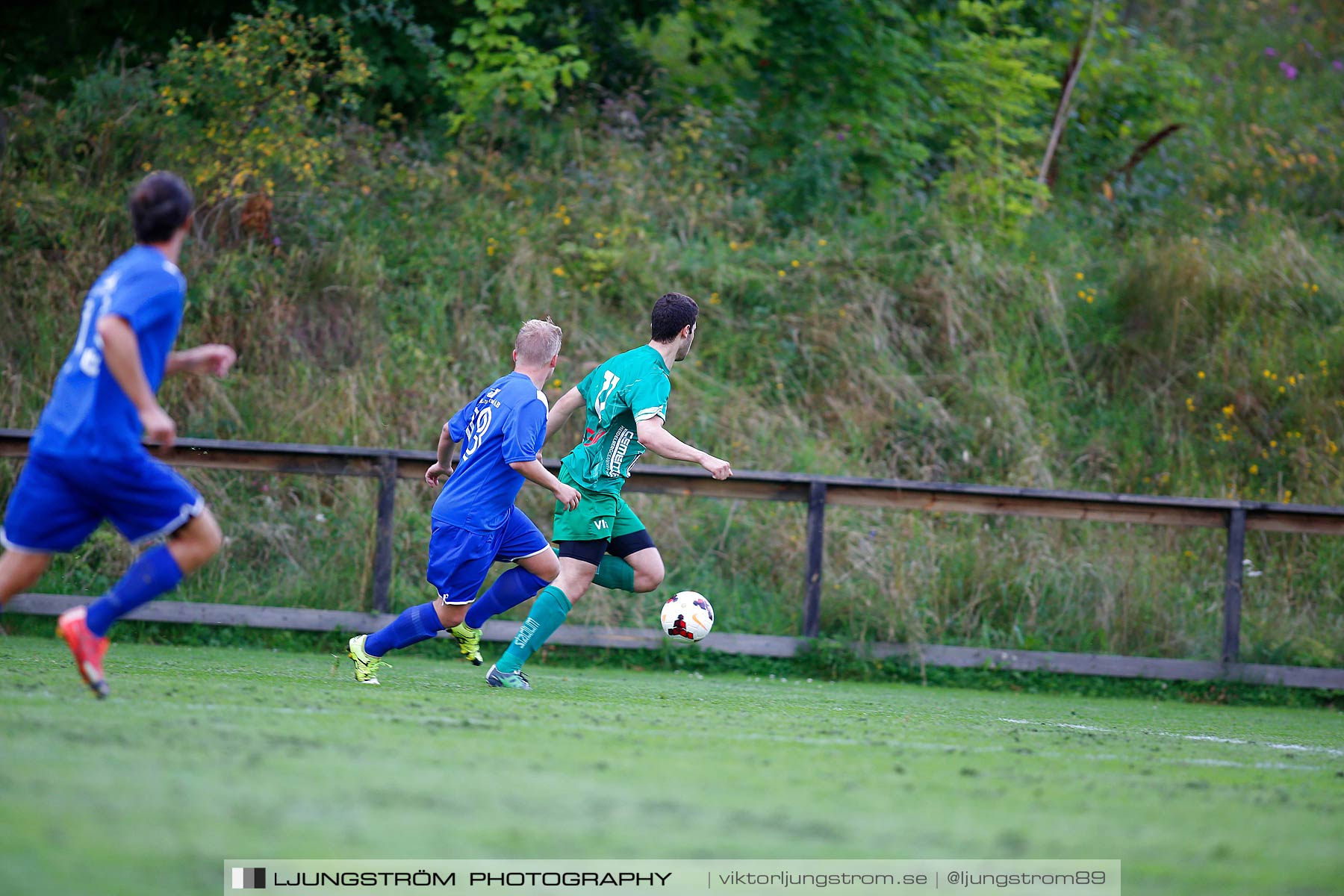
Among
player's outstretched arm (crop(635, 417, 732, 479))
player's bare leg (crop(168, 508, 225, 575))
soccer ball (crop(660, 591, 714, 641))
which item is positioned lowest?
soccer ball (crop(660, 591, 714, 641))

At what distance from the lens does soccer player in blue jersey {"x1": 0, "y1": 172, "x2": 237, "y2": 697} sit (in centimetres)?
423

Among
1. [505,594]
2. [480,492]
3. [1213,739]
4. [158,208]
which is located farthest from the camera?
[505,594]

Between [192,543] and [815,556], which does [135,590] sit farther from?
[815,556]

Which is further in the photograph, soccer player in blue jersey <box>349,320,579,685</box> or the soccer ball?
the soccer ball

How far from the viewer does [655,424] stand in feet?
20.3

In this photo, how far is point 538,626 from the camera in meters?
6.39

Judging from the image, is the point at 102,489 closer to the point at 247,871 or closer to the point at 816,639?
the point at 247,871

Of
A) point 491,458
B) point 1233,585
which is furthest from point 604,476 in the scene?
point 1233,585

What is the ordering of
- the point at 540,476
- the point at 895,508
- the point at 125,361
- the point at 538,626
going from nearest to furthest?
the point at 125,361 < the point at 540,476 < the point at 538,626 < the point at 895,508

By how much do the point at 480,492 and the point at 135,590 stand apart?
6.47ft

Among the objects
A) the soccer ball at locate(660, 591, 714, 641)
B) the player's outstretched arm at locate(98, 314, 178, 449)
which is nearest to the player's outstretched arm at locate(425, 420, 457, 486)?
the soccer ball at locate(660, 591, 714, 641)

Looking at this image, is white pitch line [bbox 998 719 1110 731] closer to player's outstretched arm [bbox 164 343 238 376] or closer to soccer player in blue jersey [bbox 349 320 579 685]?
soccer player in blue jersey [bbox 349 320 579 685]

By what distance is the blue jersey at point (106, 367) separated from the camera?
424 cm

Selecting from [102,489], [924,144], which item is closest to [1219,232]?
[924,144]
